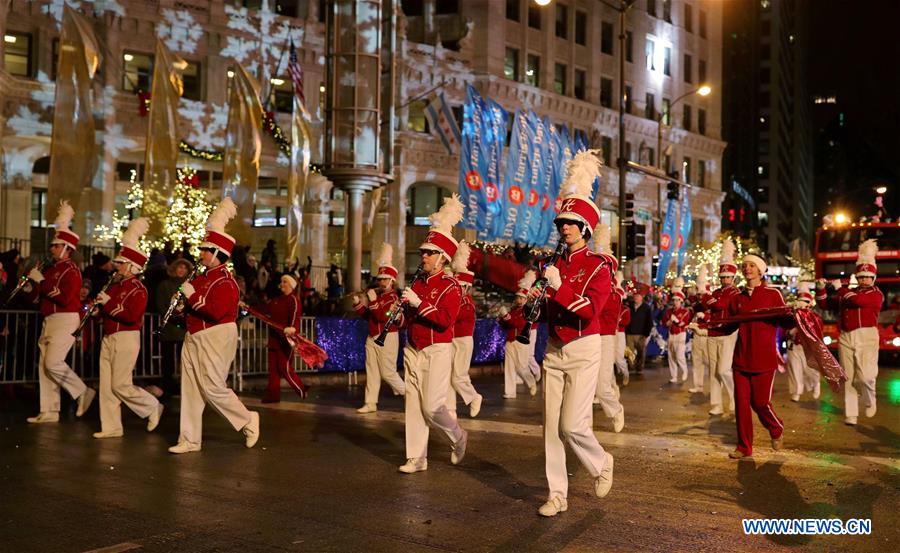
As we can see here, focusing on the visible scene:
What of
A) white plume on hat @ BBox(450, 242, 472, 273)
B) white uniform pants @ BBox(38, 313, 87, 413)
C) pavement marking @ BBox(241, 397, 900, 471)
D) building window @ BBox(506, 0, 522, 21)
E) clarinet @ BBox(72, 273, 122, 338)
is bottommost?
pavement marking @ BBox(241, 397, 900, 471)

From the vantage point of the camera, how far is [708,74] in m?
62.2

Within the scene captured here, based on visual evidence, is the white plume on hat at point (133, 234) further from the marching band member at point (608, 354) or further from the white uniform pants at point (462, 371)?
the marching band member at point (608, 354)

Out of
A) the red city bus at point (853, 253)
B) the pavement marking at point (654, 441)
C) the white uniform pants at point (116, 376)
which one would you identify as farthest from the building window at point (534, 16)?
the white uniform pants at point (116, 376)

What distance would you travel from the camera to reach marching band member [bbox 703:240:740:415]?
1323 centimetres

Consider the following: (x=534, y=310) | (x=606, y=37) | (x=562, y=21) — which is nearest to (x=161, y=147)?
(x=534, y=310)

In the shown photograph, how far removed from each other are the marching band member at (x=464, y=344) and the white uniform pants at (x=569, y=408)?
4793mm

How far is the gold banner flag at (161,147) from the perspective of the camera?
22.6 metres

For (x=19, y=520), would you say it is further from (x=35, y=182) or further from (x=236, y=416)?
(x=35, y=182)

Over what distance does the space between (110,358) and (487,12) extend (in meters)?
36.3

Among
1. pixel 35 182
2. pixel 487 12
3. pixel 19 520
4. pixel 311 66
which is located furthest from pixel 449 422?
pixel 487 12

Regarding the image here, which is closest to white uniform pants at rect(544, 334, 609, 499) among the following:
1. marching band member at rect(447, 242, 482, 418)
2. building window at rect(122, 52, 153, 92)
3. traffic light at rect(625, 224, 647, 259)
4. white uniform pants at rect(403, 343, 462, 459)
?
white uniform pants at rect(403, 343, 462, 459)

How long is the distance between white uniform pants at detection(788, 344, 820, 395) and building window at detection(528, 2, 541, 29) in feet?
109

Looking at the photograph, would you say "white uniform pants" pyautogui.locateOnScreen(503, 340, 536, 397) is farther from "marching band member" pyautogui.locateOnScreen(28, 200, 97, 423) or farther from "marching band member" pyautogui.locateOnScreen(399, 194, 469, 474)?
"marching band member" pyautogui.locateOnScreen(399, 194, 469, 474)

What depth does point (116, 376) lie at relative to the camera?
Answer: 10.7m
